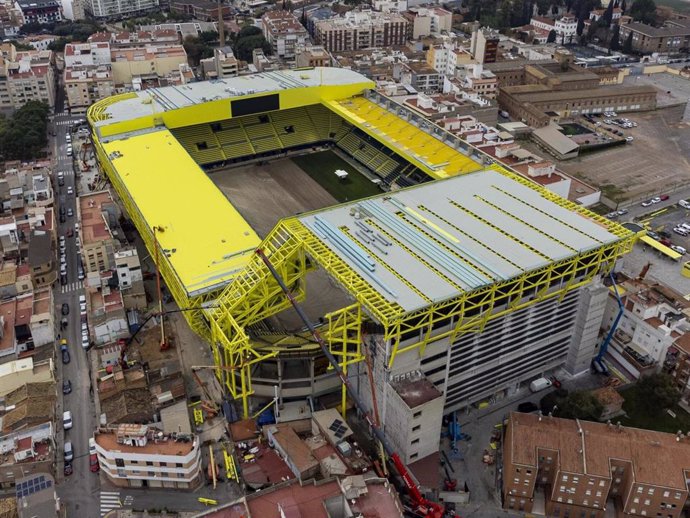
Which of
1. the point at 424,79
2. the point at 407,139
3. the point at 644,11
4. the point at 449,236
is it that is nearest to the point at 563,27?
the point at 644,11

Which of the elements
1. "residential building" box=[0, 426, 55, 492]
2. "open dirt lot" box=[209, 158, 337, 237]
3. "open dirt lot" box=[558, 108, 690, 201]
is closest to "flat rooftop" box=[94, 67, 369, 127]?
"open dirt lot" box=[209, 158, 337, 237]

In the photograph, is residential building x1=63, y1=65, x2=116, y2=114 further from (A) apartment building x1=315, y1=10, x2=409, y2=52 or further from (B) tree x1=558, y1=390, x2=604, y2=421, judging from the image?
(B) tree x1=558, y1=390, x2=604, y2=421

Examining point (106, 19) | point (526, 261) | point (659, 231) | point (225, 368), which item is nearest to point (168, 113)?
point (225, 368)

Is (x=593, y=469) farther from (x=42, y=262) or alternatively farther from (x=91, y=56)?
(x=91, y=56)

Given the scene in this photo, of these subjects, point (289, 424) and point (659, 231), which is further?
point (659, 231)

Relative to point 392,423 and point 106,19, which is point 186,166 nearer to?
point 392,423
